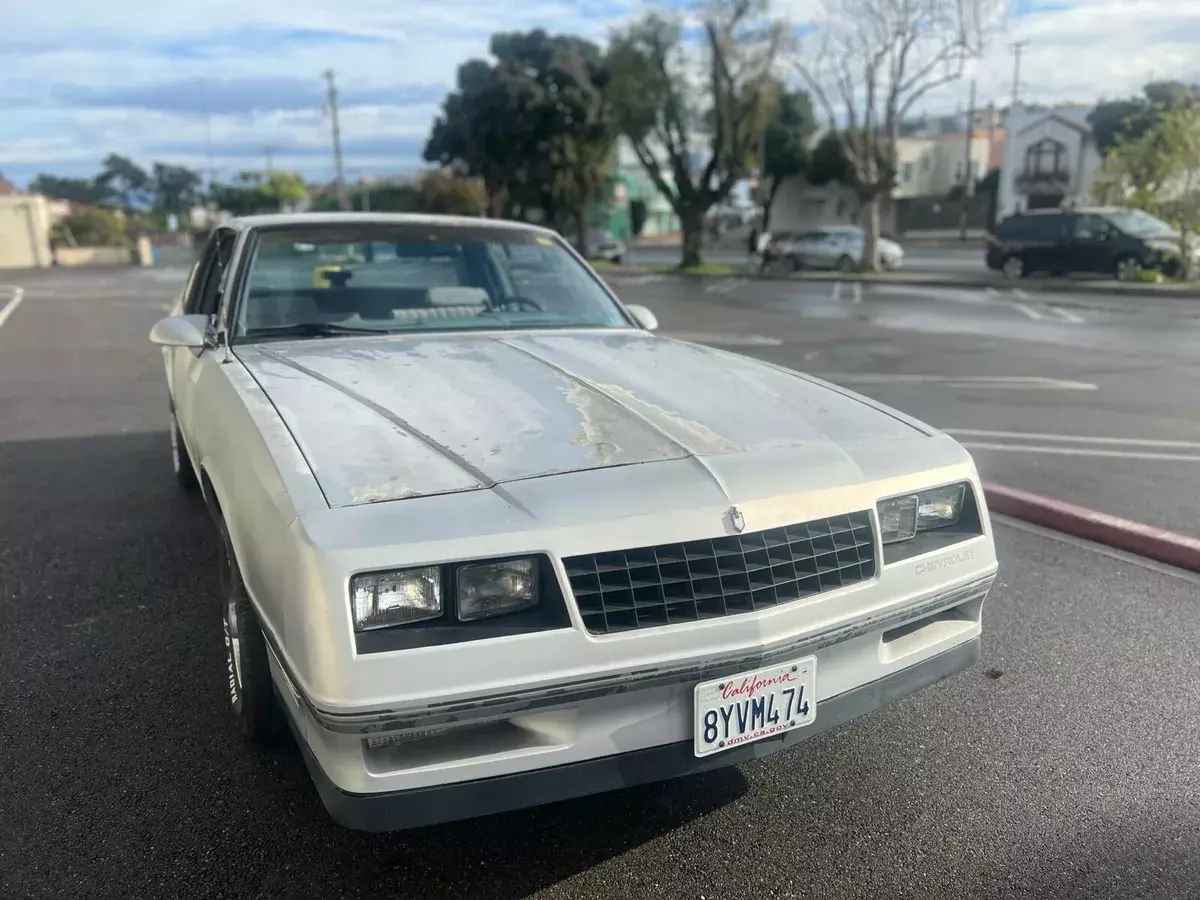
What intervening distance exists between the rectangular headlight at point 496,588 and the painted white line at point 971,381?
25.5 feet

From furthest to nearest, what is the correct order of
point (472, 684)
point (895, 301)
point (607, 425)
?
point (895, 301) → point (607, 425) → point (472, 684)

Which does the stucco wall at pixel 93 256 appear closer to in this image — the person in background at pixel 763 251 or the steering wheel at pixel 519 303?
the person in background at pixel 763 251

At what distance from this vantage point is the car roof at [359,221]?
13.5 ft

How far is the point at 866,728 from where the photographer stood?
10.1 feet

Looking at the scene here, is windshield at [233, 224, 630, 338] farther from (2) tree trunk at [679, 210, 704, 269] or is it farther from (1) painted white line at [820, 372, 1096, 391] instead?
(2) tree trunk at [679, 210, 704, 269]

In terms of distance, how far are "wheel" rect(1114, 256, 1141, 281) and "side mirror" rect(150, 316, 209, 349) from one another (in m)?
22.2

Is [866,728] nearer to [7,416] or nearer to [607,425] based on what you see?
[607,425]

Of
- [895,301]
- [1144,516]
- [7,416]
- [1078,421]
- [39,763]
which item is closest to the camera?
[39,763]

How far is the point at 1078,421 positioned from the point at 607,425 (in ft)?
20.3

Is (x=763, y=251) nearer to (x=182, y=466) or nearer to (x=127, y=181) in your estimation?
(x=182, y=466)

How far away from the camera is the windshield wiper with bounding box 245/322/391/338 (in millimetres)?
3682

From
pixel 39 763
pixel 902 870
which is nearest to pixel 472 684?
pixel 902 870

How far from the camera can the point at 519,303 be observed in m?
4.26

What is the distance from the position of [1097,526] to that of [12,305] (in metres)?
22.0
